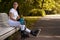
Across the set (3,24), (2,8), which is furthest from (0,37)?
(2,8)

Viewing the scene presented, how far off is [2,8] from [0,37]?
10.3m

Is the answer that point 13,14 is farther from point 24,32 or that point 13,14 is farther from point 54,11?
point 54,11

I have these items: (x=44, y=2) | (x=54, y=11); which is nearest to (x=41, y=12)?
(x=44, y=2)

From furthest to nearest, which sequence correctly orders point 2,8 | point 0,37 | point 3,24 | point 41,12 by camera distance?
point 41,12 → point 2,8 → point 3,24 → point 0,37

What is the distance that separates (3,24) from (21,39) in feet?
4.14

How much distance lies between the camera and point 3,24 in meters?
10.3

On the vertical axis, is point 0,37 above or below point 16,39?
above

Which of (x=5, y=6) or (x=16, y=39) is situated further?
(x=5, y=6)

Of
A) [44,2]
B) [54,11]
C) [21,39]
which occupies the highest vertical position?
[21,39]

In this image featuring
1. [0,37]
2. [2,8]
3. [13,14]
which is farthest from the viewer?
[2,8]

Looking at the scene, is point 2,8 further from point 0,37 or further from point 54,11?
point 54,11

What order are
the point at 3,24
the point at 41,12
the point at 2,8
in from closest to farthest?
the point at 3,24 < the point at 2,8 < the point at 41,12

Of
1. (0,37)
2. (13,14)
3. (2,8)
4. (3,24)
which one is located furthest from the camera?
(2,8)

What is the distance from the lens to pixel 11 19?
10961 mm
